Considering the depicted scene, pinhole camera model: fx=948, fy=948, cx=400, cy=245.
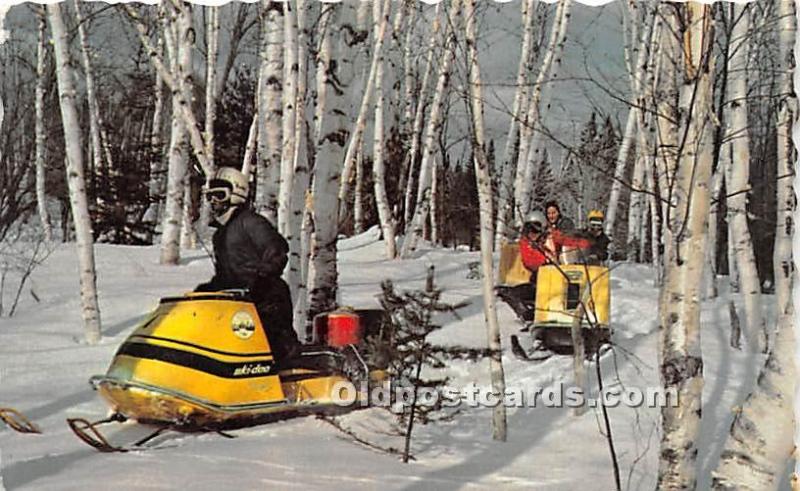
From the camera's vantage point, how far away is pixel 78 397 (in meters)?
2.29

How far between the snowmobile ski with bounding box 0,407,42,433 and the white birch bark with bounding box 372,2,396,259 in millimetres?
990

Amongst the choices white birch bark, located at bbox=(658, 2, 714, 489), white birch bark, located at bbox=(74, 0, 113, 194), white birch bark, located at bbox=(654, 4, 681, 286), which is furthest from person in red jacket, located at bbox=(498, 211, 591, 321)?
white birch bark, located at bbox=(74, 0, 113, 194)

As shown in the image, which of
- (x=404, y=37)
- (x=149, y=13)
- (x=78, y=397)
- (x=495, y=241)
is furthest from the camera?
(x=404, y=37)

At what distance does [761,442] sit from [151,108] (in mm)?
1773

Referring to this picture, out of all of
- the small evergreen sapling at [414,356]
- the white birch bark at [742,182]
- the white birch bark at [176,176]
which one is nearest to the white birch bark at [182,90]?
the white birch bark at [176,176]

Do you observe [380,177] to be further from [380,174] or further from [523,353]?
[523,353]

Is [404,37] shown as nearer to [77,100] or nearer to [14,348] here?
[77,100]

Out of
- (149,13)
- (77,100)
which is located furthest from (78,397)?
(149,13)

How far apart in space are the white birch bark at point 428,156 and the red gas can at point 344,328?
0.24 metres

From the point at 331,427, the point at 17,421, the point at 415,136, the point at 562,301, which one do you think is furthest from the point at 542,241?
the point at 415,136

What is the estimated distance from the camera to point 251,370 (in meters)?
2.38

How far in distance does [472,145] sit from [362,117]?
4.55 ft

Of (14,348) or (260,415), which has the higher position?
(14,348)

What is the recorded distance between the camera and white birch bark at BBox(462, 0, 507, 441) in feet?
8.10
